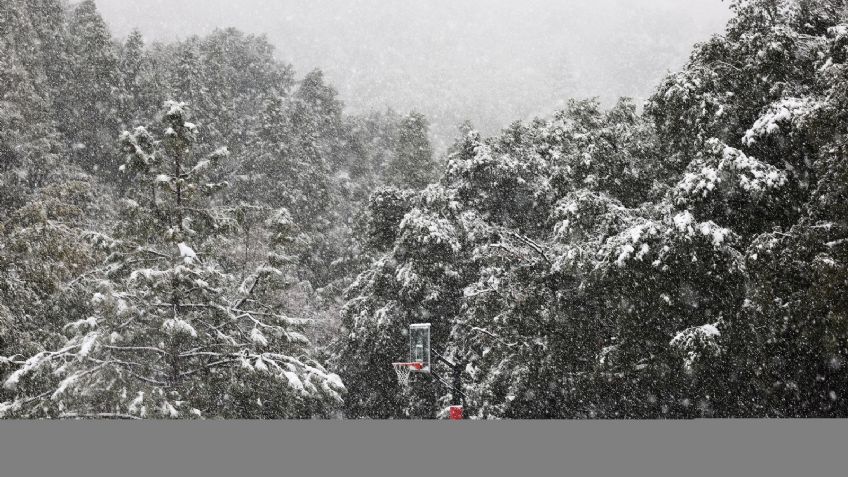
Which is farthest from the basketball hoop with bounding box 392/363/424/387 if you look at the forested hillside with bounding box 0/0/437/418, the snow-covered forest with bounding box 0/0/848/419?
the forested hillside with bounding box 0/0/437/418

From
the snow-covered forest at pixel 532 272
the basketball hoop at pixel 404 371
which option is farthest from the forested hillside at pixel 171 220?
the basketball hoop at pixel 404 371

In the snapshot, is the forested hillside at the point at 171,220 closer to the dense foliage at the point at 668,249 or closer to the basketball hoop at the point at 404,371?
the basketball hoop at the point at 404,371

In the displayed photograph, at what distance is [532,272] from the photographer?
15531 mm

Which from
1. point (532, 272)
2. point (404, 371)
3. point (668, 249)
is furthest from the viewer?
point (404, 371)

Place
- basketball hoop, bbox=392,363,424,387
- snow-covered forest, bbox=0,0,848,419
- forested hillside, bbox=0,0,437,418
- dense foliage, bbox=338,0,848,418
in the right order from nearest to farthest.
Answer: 1. dense foliage, bbox=338,0,848,418
2. snow-covered forest, bbox=0,0,848,419
3. forested hillside, bbox=0,0,437,418
4. basketball hoop, bbox=392,363,424,387

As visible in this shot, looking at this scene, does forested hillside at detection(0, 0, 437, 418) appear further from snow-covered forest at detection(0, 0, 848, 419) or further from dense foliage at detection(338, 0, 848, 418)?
dense foliage at detection(338, 0, 848, 418)

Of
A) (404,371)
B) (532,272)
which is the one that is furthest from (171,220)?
(532,272)

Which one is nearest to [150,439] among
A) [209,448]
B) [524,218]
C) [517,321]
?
[209,448]

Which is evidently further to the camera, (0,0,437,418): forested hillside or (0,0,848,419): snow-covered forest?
(0,0,437,418): forested hillside

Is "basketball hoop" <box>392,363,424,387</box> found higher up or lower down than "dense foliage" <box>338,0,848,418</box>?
lower down

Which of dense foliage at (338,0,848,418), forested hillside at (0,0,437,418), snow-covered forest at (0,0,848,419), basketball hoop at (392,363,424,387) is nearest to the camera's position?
dense foliage at (338,0,848,418)

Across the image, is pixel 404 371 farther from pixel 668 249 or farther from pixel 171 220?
pixel 668 249

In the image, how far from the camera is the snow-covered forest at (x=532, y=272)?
10.6 metres

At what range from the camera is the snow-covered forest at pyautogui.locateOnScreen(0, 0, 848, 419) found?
34.7ft
